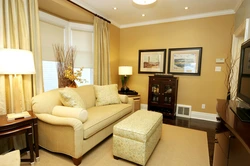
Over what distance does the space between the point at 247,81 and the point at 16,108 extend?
2895 mm

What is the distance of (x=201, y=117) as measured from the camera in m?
3.65

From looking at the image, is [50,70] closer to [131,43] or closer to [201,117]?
[131,43]

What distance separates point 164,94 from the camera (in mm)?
3738

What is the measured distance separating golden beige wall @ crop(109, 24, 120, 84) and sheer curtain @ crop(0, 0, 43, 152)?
220 centimetres

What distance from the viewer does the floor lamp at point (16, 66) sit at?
1.65 m

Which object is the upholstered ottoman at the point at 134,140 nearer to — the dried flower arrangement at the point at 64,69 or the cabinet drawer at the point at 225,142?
the cabinet drawer at the point at 225,142

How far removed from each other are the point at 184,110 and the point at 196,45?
1.74 metres

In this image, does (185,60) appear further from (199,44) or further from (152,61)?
(152,61)

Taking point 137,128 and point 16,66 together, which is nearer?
point 16,66

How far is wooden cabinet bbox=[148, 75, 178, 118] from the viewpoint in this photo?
3.62 m

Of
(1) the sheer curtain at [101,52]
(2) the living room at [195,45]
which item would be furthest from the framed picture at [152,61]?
(1) the sheer curtain at [101,52]

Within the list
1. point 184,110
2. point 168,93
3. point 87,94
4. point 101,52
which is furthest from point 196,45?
point 87,94

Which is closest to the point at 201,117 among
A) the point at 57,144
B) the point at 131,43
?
the point at 131,43

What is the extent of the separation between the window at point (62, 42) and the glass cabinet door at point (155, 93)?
173 cm
